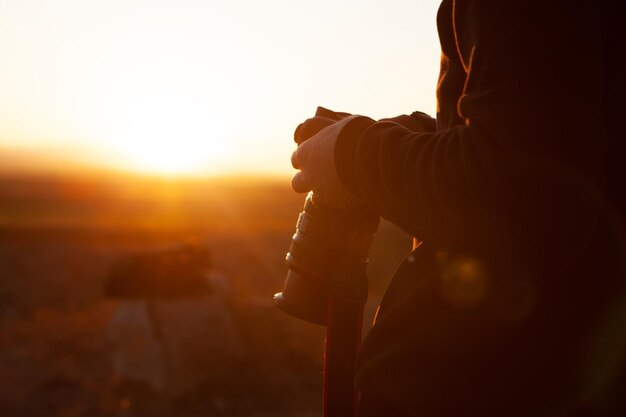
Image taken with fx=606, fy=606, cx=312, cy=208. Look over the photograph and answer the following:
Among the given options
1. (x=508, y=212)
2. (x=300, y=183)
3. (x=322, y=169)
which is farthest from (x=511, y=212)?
(x=300, y=183)

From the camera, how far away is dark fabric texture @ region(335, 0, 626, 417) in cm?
101

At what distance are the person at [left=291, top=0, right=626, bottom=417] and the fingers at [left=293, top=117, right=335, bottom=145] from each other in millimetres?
177

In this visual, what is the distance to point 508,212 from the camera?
1053 mm

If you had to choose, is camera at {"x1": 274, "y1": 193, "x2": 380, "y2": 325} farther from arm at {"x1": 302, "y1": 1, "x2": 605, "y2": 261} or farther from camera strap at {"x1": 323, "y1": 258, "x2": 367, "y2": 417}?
arm at {"x1": 302, "y1": 1, "x2": 605, "y2": 261}

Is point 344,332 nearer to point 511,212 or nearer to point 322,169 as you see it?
point 322,169

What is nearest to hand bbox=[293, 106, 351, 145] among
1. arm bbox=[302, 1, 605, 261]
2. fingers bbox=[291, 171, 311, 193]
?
fingers bbox=[291, 171, 311, 193]

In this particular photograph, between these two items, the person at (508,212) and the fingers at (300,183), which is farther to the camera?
the fingers at (300,183)

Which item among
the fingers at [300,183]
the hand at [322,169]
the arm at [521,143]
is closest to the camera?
the arm at [521,143]

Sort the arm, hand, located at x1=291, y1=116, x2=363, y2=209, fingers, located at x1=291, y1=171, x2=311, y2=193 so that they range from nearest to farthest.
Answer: the arm < hand, located at x1=291, y1=116, x2=363, y2=209 < fingers, located at x1=291, y1=171, x2=311, y2=193

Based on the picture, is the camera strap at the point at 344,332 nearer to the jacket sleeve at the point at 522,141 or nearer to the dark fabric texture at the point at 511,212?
the dark fabric texture at the point at 511,212

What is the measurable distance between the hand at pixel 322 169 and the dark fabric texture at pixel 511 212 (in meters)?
0.05

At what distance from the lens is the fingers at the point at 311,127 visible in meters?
1.55

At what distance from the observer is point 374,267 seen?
14875 millimetres

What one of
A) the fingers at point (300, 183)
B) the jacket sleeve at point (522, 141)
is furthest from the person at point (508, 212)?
the fingers at point (300, 183)
